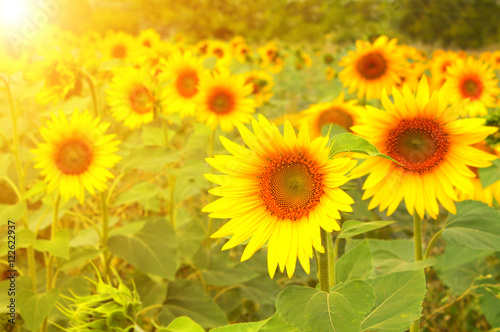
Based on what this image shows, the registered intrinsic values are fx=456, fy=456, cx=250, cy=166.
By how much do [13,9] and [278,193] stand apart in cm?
169

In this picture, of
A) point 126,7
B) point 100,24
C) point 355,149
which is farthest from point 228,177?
point 126,7

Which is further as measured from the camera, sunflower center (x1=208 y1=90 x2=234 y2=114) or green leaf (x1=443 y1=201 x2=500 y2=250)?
sunflower center (x1=208 y1=90 x2=234 y2=114)

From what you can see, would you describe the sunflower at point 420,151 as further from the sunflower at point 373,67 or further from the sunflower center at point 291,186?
the sunflower at point 373,67

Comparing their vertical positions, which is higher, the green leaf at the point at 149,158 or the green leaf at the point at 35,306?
the green leaf at the point at 149,158

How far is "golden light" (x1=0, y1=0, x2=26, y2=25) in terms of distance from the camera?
6.48 ft

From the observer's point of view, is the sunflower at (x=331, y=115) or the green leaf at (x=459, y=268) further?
the sunflower at (x=331, y=115)

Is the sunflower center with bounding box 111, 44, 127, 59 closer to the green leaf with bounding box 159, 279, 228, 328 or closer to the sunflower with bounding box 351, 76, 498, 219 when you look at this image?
the green leaf with bounding box 159, 279, 228, 328

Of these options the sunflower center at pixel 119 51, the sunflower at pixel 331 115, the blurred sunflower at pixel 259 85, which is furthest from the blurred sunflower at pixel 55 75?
the sunflower center at pixel 119 51

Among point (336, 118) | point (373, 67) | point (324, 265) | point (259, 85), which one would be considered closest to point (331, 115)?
point (336, 118)

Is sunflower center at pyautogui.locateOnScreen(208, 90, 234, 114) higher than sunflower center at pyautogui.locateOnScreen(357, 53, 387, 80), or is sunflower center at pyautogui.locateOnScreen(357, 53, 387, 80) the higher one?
sunflower center at pyautogui.locateOnScreen(357, 53, 387, 80)

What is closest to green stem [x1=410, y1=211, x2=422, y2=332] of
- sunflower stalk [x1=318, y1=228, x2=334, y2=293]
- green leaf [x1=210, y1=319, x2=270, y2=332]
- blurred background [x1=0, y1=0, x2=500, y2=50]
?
sunflower stalk [x1=318, y1=228, x2=334, y2=293]

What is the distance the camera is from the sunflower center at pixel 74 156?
155 cm

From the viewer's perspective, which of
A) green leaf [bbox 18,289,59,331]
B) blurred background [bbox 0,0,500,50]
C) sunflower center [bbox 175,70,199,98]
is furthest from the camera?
blurred background [bbox 0,0,500,50]

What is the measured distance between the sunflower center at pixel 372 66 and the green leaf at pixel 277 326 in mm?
1637
